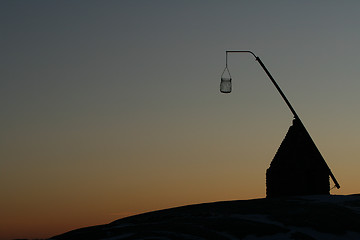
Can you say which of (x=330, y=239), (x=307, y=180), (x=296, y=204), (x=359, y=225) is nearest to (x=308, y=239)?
(x=330, y=239)

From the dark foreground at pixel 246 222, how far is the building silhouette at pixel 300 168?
19164 mm

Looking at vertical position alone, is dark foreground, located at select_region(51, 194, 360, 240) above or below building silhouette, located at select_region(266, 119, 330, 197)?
below

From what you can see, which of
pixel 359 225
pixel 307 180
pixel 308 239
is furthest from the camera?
pixel 307 180

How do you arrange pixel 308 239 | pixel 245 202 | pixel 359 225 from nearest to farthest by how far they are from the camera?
pixel 308 239 < pixel 359 225 < pixel 245 202

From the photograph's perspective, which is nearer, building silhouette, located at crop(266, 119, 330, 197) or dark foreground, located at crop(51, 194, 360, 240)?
dark foreground, located at crop(51, 194, 360, 240)

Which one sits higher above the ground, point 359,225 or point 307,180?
point 307,180

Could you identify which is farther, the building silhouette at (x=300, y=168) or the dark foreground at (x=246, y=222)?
the building silhouette at (x=300, y=168)

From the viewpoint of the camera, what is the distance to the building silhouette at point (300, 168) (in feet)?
117

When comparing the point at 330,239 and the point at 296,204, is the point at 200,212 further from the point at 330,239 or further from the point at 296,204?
the point at 330,239

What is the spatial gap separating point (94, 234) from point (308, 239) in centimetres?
440

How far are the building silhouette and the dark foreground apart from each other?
62.9 feet

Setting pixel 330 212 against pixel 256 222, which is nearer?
pixel 256 222

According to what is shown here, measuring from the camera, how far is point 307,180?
35750 millimetres

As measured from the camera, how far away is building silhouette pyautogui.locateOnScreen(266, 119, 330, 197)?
1399 inches
